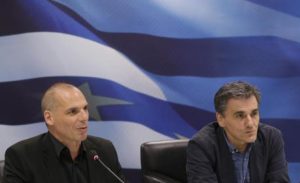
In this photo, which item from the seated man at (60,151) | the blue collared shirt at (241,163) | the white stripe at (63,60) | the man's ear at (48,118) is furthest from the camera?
the white stripe at (63,60)

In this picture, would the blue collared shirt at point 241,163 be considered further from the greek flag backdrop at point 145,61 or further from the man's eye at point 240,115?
the greek flag backdrop at point 145,61

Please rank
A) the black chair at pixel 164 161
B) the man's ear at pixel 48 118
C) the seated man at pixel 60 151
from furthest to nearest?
the black chair at pixel 164 161 < the man's ear at pixel 48 118 < the seated man at pixel 60 151

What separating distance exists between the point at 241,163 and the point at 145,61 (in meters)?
1.05

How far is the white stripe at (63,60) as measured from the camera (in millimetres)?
3219

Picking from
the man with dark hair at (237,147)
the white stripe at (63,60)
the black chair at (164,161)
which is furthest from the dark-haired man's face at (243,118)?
the white stripe at (63,60)

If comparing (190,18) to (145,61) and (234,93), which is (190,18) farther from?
(234,93)

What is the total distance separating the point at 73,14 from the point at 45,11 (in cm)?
19

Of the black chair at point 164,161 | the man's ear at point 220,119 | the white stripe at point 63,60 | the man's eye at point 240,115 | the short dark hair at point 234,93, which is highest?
the white stripe at point 63,60

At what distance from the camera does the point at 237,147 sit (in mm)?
2729

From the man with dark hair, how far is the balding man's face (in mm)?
638

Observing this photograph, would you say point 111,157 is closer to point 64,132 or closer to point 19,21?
point 64,132

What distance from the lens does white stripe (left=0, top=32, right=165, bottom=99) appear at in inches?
127

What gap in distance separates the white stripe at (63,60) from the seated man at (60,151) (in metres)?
0.70

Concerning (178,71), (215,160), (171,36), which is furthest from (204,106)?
(215,160)
